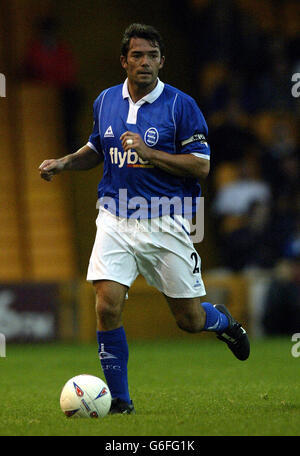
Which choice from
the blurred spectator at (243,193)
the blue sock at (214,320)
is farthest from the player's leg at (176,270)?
the blurred spectator at (243,193)

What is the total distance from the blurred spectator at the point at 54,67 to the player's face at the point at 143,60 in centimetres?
866

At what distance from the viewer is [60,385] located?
7859mm

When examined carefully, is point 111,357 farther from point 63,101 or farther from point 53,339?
point 63,101

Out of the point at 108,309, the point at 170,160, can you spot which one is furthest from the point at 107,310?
the point at 170,160

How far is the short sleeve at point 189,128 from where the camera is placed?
6.10 metres

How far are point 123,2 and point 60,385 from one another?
436 inches

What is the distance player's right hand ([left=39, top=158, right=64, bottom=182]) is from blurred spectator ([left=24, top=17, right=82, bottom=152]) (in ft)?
28.2

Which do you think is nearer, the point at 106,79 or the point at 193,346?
the point at 193,346

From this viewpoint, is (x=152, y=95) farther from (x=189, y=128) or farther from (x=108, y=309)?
(x=108, y=309)

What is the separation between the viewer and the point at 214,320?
652cm

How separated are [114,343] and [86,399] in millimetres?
423

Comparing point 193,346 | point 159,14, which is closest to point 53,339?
point 193,346

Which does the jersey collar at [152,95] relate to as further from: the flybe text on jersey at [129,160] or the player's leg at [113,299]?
the player's leg at [113,299]

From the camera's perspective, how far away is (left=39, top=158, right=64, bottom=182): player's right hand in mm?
6207
